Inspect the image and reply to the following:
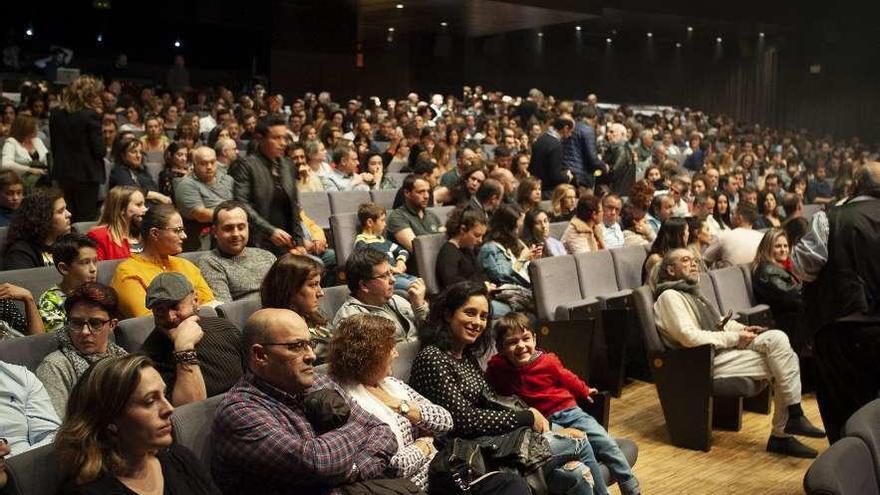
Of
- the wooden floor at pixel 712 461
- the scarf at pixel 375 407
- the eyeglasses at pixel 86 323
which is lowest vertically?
the wooden floor at pixel 712 461

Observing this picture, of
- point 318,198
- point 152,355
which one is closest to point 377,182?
point 318,198

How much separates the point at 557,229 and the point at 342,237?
1390 millimetres

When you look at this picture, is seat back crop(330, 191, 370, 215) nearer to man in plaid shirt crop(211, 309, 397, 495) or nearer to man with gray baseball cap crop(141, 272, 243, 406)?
man with gray baseball cap crop(141, 272, 243, 406)

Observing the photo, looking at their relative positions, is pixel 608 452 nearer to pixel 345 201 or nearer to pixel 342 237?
pixel 342 237

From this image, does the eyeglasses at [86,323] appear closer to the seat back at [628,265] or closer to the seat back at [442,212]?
the seat back at [628,265]

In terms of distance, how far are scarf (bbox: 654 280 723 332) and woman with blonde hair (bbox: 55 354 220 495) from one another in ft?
8.75

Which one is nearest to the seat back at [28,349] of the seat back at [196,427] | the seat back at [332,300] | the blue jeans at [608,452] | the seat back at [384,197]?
the seat back at [196,427]

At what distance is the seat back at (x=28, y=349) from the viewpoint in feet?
9.11

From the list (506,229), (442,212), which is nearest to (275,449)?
(506,229)

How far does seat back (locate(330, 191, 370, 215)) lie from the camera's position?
635 centimetres

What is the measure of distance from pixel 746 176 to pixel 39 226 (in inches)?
306

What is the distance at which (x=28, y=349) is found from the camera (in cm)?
282

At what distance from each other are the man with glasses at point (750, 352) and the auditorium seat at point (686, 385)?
4 cm

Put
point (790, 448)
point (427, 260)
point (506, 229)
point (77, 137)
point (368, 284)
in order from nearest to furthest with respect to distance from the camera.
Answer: point (368, 284) < point (790, 448) < point (427, 260) < point (506, 229) < point (77, 137)
